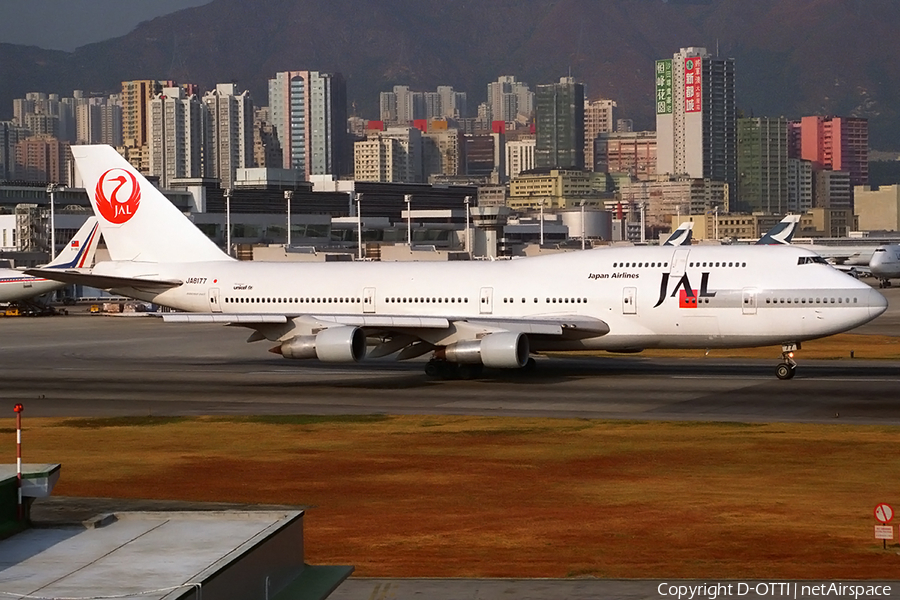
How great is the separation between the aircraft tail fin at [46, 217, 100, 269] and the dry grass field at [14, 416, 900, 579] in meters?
55.2

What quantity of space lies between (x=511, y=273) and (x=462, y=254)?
70.9m

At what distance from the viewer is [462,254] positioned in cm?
11850

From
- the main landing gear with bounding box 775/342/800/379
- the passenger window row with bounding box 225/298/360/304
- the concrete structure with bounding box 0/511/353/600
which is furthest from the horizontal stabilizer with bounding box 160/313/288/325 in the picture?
the concrete structure with bounding box 0/511/353/600

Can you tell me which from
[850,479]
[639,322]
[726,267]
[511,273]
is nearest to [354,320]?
[511,273]

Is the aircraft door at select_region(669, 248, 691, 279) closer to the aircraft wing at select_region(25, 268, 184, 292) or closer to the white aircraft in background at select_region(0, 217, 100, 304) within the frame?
the aircraft wing at select_region(25, 268, 184, 292)

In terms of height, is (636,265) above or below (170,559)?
above

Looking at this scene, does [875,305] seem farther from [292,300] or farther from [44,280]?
[44,280]

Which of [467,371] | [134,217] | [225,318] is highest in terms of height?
[134,217]

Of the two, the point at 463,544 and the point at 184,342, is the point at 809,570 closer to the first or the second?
the point at 463,544

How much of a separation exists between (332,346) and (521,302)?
288 inches

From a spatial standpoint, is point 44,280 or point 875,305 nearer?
point 875,305

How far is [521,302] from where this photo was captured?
154 feet

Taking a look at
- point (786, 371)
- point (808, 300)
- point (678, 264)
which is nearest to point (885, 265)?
point (786, 371)

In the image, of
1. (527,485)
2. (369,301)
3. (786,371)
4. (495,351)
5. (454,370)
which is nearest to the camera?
(527,485)
